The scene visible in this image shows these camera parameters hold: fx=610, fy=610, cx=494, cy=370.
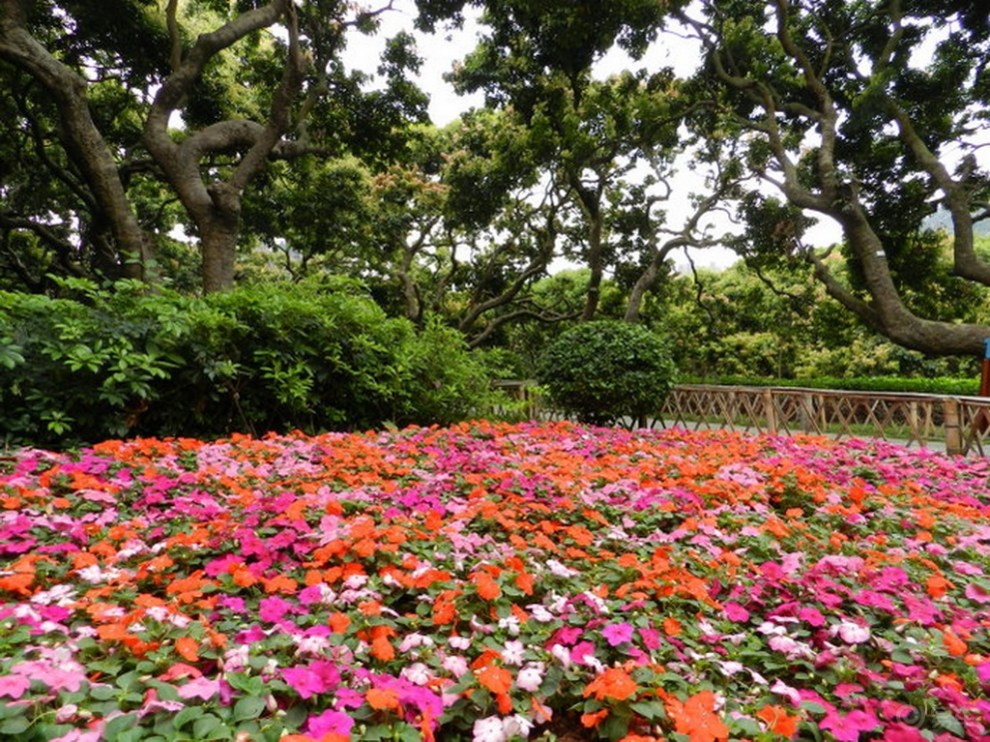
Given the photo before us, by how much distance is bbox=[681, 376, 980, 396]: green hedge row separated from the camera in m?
14.5

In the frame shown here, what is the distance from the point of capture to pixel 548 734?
145cm

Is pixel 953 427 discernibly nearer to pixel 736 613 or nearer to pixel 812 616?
pixel 812 616

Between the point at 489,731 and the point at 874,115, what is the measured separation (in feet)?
41.9

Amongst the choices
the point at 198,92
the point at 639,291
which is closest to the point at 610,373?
the point at 639,291

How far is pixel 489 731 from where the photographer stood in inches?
54.4

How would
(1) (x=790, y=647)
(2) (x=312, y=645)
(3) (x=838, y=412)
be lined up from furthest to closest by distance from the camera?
(3) (x=838, y=412), (1) (x=790, y=647), (2) (x=312, y=645)

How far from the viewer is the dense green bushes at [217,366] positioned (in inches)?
169

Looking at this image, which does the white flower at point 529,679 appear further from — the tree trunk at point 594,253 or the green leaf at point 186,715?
the tree trunk at point 594,253

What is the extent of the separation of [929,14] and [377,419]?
11651mm

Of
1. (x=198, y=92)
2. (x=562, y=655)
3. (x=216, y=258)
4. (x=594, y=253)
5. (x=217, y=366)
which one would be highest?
(x=198, y=92)

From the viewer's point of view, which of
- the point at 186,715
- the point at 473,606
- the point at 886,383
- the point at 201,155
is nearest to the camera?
the point at 186,715

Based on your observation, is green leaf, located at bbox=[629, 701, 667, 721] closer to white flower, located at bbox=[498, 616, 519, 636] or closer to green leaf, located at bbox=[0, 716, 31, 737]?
white flower, located at bbox=[498, 616, 519, 636]

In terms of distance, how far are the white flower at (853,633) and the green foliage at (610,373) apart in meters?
7.26

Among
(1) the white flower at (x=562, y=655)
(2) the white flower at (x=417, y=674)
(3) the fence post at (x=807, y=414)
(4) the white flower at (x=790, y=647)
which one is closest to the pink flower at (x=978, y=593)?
(4) the white flower at (x=790, y=647)
